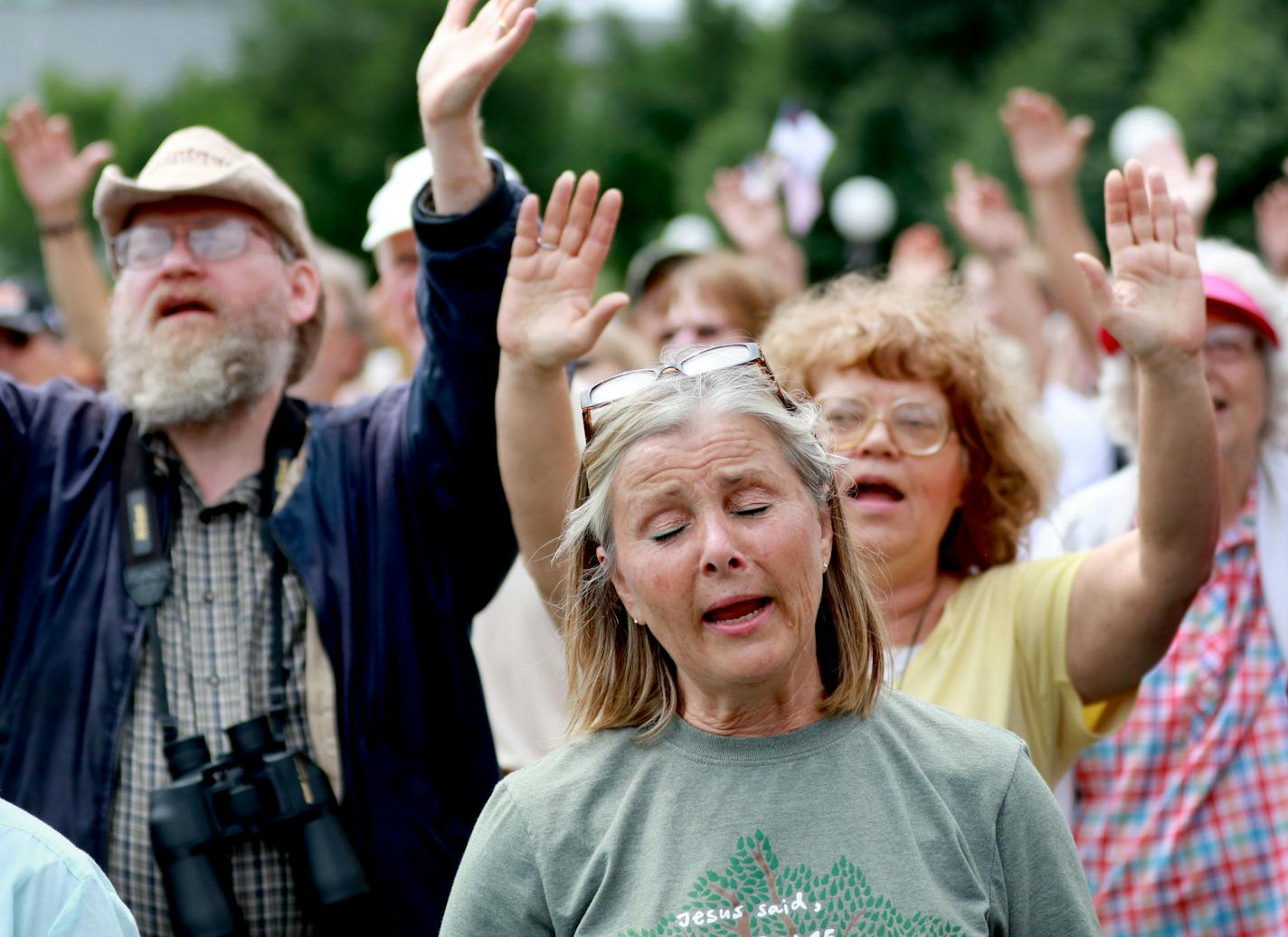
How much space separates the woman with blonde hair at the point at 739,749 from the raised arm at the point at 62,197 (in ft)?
10.4

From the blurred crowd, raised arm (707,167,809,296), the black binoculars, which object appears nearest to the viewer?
the blurred crowd

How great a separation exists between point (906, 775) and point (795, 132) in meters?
6.42

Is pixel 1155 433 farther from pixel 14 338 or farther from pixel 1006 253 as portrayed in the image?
pixel 14 338

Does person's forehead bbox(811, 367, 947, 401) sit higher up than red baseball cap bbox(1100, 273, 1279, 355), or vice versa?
red baseball cap bbox(1100, 273, 1279, 355)

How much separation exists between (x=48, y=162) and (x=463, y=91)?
8.65 feet

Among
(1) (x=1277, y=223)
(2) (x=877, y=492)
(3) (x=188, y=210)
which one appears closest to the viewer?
(2) (x=877, y=492)

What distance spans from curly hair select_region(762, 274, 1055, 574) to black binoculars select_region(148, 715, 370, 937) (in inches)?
50.7

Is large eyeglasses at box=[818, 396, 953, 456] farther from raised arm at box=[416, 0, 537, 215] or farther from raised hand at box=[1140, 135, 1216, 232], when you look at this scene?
raised hand at box=[1140, 135, 1216, 232]

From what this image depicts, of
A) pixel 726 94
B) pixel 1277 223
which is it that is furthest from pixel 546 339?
pixel 726 94

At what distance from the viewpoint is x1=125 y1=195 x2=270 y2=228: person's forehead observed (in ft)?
11.9

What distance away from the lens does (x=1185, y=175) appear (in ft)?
17.9

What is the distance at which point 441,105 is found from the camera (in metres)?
3.14

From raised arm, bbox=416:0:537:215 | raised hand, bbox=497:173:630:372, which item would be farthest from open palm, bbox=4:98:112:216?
raised hand, bbox=497:173:630:372

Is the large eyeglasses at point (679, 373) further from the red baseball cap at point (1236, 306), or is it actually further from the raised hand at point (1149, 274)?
the red baseball cap at point (1236, 306)
